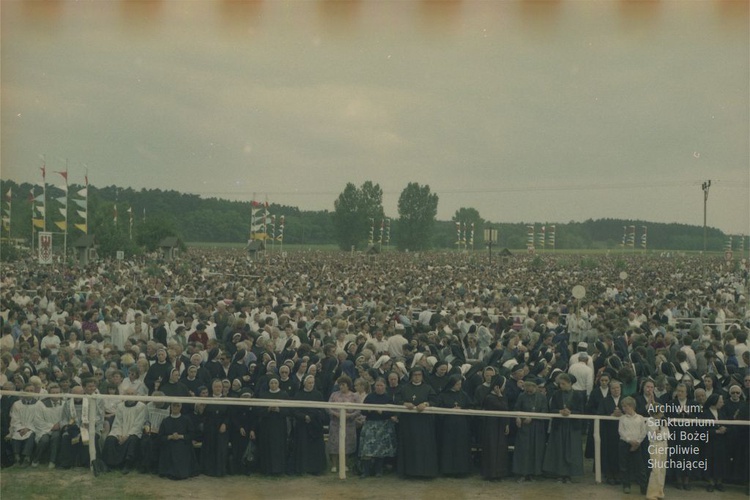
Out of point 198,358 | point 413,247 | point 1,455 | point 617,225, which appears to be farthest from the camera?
point 617,225

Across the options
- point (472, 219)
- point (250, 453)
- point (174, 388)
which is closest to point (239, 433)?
point (250, 453)

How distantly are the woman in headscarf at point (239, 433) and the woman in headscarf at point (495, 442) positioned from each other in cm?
266

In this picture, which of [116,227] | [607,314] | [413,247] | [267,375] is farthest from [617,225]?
[267,375]

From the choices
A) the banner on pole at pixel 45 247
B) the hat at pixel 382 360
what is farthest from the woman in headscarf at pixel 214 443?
the banner on pole at pixel 45 247

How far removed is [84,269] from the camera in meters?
36.5

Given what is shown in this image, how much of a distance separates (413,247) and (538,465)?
100799mm

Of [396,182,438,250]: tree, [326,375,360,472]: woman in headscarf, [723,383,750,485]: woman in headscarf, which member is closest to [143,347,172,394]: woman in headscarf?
[326,375,360,472]: woman in headscarf

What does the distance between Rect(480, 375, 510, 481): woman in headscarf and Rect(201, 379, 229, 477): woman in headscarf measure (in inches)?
118

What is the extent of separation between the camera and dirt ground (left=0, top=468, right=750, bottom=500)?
9.09 m

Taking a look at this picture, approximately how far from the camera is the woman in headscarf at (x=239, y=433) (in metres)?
9.88

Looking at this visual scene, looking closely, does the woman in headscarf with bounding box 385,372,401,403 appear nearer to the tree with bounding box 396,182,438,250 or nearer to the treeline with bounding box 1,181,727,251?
the treeline with bounding box 1,181,727,251

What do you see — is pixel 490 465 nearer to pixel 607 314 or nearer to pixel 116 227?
pixel 607 314

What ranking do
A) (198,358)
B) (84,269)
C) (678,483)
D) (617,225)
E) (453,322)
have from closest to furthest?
(678,483) → (198,358) → (453,322) → (84,269) → (617,225)

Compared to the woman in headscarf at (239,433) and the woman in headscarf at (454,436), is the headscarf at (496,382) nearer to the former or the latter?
the woman in headscarf at (454,436)
